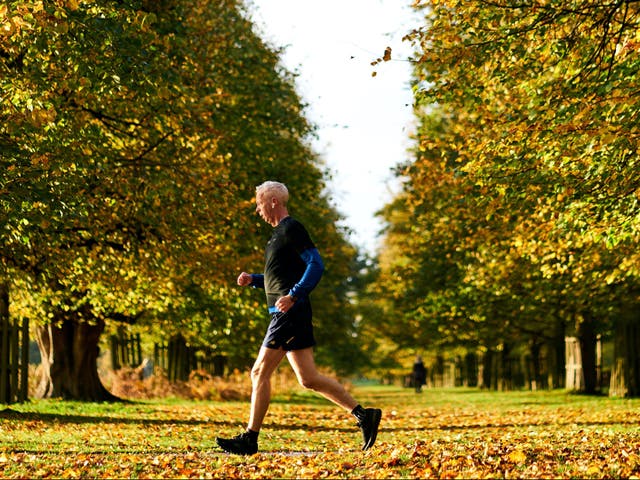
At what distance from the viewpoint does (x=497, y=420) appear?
17.3m

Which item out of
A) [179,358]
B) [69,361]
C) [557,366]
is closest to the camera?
[69,361]

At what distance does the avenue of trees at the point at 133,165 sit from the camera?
35.4 feet

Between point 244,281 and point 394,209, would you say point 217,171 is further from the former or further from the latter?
point 394,209

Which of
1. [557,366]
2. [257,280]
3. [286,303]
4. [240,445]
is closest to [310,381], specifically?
[286,303]

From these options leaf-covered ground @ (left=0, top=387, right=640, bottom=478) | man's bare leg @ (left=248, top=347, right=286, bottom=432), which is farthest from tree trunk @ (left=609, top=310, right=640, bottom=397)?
man's bare leg @ (left=248, top=347, right=286, bottom=432)

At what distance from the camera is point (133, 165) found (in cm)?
1482

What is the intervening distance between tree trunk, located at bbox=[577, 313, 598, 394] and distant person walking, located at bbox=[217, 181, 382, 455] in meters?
21.6

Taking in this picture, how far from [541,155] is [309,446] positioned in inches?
202

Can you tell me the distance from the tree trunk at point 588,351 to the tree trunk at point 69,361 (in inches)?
602

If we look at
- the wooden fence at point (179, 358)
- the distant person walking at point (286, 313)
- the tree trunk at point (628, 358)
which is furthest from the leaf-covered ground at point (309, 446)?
the wooden fence at point (179, 358)

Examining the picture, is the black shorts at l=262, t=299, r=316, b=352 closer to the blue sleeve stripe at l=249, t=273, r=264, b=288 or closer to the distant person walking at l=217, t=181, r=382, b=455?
the distant person walking at l=217, t=181, r=382, b=455

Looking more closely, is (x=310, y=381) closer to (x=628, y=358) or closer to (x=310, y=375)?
(x=310, y=375)

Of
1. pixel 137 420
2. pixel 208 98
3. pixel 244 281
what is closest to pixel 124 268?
pixel 137 420

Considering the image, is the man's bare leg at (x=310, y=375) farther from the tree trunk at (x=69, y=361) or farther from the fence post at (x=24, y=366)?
the tree trunk at (x=69, y=361)
